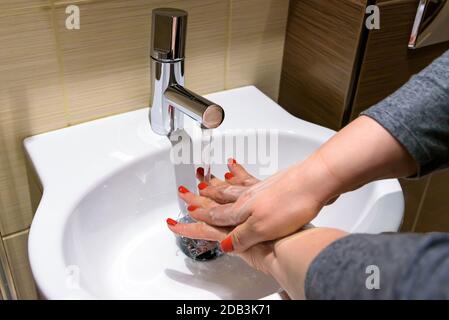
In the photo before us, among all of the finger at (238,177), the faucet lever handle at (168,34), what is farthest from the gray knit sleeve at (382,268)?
the faucet lever handle at (168,34)

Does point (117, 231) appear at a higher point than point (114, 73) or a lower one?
lower

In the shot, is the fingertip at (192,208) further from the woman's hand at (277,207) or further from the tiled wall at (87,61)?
the tiled wall at (87,61)

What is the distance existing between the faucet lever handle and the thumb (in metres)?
0.24

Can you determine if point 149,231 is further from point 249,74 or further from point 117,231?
point 249,74

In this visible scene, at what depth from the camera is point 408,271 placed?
15.0 inches

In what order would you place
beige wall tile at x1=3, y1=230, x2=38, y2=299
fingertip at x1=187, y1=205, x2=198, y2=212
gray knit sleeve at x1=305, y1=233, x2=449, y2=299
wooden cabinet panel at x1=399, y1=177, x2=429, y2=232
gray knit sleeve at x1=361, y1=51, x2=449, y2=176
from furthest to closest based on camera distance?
wooden cabinet panel at x1=399, y1=177, x2=429, y2=232 → beige wall tile at x1=3, y1=230, x2=38, y2=299 → fingertip at x1=187, y1=205, x2=198, y2=212 → gray knit sleeve at x1=361, y1=51, x2=449, y2=176 → gray knit sleeve at x1=305, y1=233, x2=449, y2=299

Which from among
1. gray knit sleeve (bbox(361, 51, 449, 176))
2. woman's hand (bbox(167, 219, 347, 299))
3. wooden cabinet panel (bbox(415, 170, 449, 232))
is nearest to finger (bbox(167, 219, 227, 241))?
woman's hand (bbox(167, 219, 347, 299))

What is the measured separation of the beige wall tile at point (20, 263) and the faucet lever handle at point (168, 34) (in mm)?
346

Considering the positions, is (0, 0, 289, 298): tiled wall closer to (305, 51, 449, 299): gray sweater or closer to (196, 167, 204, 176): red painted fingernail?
(196, 167, 204, 176): red painted fingernail

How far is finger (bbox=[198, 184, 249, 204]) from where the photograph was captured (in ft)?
2.04

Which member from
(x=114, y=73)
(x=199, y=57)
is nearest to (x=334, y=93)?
(x=199, y=57)

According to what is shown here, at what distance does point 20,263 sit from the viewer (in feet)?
2.56

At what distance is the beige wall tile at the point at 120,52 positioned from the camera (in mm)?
651
